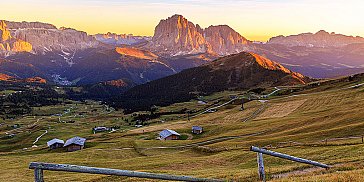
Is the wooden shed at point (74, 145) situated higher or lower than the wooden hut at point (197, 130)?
lower

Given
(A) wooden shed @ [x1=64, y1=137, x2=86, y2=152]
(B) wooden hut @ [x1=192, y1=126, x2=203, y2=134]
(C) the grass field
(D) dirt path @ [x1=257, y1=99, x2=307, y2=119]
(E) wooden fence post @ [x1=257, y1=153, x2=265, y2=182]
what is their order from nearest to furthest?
1. (E) wooden fence post @ [x1=257, y1=153, x2=265, y2=182]
2. (C) the grass field
3. (A) wooden shed @ [x1=64, y1=137, x2=86, y2=152]
4. (B) wooden hut @ [x1=192, y1=126, x2=203, y2=134]
5. (D) dirt path @ [x1=257, y1=99, x2=307, y2=119]

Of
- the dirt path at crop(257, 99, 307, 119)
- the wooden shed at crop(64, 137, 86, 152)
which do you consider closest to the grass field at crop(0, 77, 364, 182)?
the dirt path at crop(257, 99, 307, 119)

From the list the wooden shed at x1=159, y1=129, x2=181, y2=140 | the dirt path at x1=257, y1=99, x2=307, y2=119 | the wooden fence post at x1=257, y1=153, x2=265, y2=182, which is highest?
the wooden fence post at x1=257, y1=153, x2=265, y2=182

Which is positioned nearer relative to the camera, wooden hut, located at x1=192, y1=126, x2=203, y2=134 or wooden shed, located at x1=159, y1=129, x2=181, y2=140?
wooden shed, located at x1=159, y1=129, x2=181, y2=140

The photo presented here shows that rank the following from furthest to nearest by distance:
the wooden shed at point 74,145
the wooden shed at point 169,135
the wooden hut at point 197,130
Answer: the wooden hut at point 197,130 < the wooden shed at point 74,145 < the wooden shed at point 169,135

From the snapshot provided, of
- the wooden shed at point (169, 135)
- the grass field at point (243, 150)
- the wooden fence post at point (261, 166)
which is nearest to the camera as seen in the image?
the wooden fence post at point (261, 166)

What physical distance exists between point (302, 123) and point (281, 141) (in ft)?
70.8

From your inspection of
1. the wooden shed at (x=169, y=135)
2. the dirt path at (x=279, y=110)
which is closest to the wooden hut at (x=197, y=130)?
the wooden shed at (x=169, y=135)

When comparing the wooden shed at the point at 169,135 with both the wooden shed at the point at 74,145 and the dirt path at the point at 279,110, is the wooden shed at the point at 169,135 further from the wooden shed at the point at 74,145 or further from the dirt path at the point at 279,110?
the dirt path at the point at 279,110

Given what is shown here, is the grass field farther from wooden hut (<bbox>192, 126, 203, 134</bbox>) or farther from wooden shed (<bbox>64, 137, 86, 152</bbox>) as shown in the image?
wooden shed (<bbox>64, 137, 86, 152</bbox>)

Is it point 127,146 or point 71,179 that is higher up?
point 71,179

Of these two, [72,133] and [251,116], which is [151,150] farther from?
A: [72,133]

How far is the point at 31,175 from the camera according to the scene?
57250 mm

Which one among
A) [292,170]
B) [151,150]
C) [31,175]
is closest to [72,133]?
[151,150]
